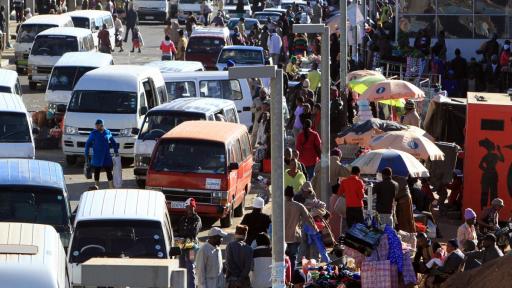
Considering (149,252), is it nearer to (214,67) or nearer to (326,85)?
(326,85)

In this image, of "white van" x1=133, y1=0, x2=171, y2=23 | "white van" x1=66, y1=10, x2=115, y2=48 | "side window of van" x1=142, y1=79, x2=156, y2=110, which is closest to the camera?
"side window of van" x1=142, y1=79, x2=156, y2=110

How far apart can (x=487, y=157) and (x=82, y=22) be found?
27587mm

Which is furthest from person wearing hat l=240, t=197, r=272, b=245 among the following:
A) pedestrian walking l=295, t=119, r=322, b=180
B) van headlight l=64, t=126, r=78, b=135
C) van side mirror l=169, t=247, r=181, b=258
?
van headlight l=64, t=126, r=78, b=135

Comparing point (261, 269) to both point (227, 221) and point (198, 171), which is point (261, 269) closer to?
point (198, 171)

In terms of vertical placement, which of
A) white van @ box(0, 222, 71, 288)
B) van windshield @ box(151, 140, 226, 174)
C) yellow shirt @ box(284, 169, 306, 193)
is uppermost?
white van @ box(0, 222, 71, 288)

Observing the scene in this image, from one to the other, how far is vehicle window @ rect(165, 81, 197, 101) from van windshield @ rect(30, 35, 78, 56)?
1058 cm

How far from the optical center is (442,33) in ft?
134

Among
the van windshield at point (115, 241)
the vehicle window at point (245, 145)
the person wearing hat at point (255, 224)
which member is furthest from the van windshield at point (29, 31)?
the van windshield at point (115, 241)

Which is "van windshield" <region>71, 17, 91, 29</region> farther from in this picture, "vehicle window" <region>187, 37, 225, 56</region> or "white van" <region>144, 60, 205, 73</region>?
"white van" <region>144, 60, 205, 73</region>

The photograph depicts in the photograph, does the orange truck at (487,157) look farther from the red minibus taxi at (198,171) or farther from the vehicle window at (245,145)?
the red minibus taxi at (198,171)

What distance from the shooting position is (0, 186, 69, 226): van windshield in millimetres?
18484

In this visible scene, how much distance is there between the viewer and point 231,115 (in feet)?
92.4

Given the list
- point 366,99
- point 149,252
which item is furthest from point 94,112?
point 149,252

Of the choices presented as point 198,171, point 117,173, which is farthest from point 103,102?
point 198,171
